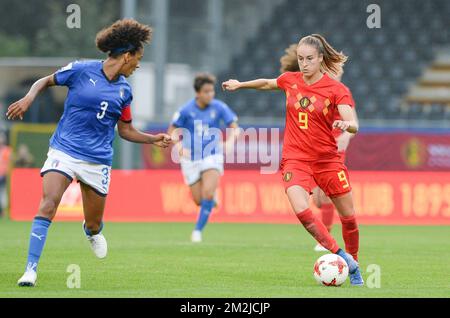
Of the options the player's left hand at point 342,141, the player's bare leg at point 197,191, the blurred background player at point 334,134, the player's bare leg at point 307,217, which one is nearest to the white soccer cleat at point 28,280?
the player's bare leg at point 307,217

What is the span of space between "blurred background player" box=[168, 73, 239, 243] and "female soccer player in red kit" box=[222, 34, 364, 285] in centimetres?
602

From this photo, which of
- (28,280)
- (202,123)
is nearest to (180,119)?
(202,123)

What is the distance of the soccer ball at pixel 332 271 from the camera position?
9.78 meters

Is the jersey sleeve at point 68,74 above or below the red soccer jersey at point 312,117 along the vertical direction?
above

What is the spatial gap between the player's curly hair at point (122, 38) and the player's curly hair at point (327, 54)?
1.51 meters

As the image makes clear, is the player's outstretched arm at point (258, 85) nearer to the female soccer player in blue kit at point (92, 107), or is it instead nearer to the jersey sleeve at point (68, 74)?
the female soccer player in blue kit at point (92, 107)

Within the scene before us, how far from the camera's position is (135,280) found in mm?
10328

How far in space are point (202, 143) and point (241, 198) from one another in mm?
6007

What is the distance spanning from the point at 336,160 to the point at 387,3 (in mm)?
22853

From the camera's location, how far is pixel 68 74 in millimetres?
10094

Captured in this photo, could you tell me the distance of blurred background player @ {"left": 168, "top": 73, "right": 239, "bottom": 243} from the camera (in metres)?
16.4

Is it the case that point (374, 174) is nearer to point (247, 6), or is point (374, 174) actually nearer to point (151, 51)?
point (151, 51)

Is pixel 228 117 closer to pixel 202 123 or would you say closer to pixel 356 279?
pixel 202 123

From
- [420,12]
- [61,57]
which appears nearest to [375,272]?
[420,12]
